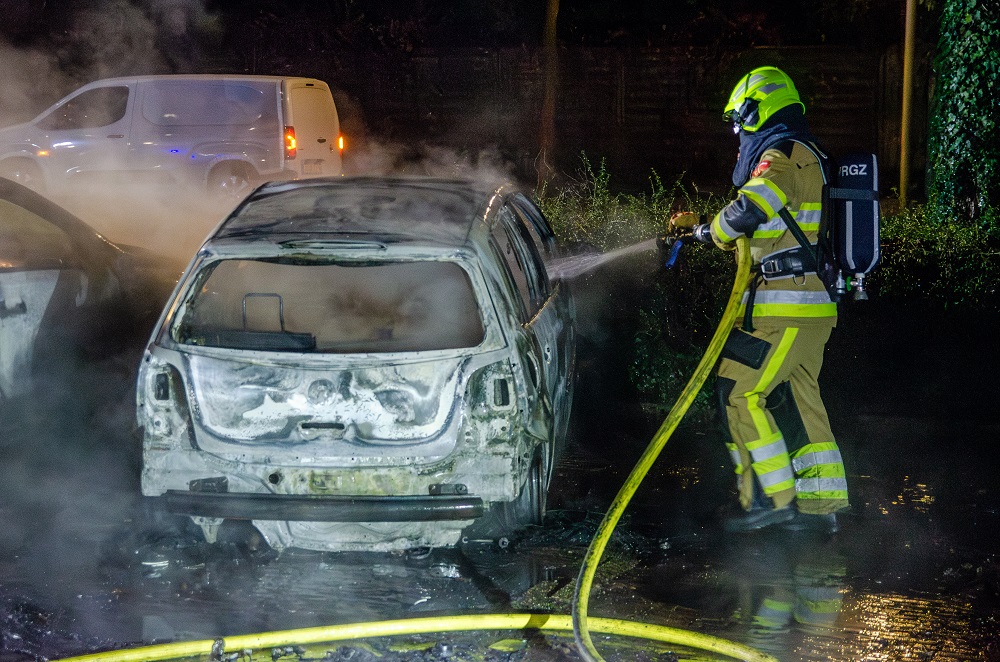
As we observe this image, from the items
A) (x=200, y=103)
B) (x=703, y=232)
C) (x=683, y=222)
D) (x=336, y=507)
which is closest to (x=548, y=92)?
(x=200, y=103)

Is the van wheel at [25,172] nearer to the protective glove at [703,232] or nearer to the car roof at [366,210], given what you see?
the car roof at [366,210]

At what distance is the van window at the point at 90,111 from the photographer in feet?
42.1

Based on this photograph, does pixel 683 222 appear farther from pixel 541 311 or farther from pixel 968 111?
pixel 968 111

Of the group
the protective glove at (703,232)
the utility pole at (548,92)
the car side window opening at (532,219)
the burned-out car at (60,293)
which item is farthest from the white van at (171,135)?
the protective glove at (703,232)

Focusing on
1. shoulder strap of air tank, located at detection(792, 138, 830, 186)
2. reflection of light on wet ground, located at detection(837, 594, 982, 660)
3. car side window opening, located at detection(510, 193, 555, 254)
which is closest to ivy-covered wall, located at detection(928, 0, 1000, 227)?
car side window opening, located at detection(510, 193, 555, 254)

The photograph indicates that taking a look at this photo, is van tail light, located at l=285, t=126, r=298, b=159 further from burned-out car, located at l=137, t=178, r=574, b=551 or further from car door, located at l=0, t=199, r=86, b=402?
burned-out car, located at l=137, t=178, r=574, b=551

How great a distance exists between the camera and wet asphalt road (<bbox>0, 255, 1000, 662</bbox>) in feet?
13.3

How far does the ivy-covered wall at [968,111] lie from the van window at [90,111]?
895 cm

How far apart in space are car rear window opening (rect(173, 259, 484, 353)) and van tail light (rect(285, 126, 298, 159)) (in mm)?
7511

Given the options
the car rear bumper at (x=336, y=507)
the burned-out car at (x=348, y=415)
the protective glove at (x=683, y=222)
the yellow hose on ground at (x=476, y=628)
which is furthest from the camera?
the protective glove at (x=683, y=222)

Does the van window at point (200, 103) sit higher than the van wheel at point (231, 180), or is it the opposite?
the van window at point (200, 103)

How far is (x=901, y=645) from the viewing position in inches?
153

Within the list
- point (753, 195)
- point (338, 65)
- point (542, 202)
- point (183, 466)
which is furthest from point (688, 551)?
point (338, 65)

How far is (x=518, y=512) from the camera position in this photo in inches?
182
